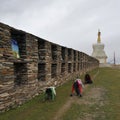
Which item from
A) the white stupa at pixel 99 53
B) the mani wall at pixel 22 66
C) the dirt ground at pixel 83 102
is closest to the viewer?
the dirt ground at pixel 83 102

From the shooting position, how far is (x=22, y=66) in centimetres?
1323

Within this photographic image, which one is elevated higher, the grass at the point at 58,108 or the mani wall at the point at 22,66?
the mani wall at the point at 22,66

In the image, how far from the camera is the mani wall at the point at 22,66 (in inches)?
426

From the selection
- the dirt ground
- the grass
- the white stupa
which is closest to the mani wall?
the grass

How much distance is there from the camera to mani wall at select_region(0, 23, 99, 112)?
10828 millimetres

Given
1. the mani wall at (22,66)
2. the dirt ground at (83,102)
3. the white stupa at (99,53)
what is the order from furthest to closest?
1. the white stupa at (99,53)
2. the mani wall at (22,66)
3. the dirt ground at (83,102)

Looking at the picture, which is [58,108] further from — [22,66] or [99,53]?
[99,53]

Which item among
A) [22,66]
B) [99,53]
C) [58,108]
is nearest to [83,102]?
[58,108]

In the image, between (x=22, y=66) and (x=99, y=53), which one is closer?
(x=22, y=66)

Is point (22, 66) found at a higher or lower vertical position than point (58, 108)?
higher

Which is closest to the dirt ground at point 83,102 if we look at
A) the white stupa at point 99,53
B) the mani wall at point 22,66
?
the mani wall at point 22,66

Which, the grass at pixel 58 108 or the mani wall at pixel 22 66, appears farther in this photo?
the mani wall at pixel 22 66

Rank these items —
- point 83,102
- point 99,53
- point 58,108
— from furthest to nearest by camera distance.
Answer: point 99,53 → point 83,102 → point 58,108

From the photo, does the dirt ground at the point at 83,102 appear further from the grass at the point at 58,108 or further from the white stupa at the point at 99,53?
the white stupa at the point at 99,53
